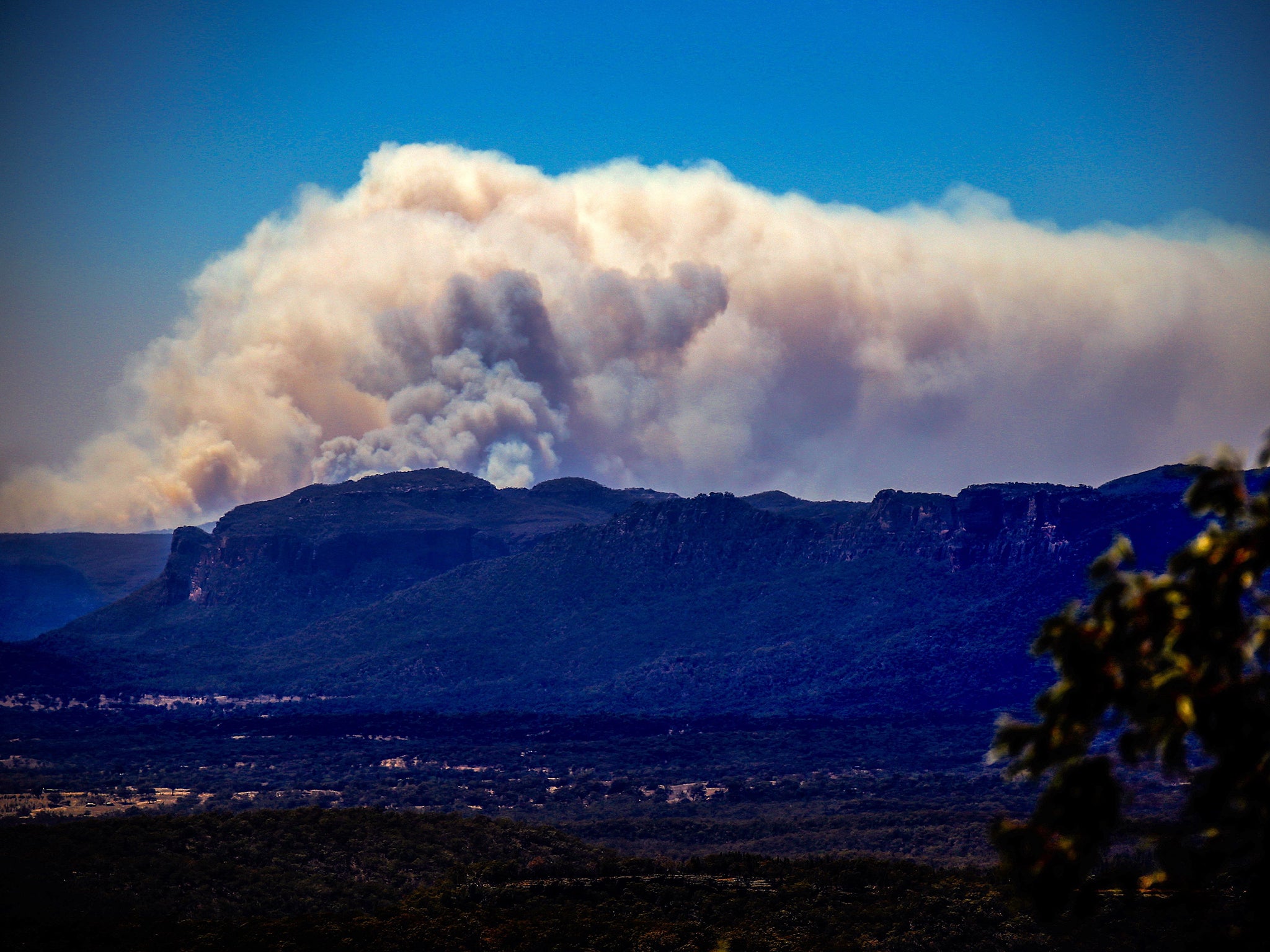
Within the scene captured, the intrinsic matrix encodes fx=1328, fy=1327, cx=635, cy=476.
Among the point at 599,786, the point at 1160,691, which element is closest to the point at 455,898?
the point at 1160,691

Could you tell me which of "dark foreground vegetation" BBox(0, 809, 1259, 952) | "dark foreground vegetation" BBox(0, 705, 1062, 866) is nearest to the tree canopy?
"dark foreground vegetation" BBox(0, 809, 1259, 952)

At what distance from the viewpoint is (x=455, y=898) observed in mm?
58062

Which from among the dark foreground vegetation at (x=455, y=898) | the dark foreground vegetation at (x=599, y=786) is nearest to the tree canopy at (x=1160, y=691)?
the dark foreground vegetation at (x=455, y=898)

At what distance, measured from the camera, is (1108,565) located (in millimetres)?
13258

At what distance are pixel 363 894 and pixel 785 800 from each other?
3552 inches

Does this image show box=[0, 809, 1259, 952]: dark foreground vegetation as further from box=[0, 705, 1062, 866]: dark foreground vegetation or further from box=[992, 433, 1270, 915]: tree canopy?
box=[0, 705, 1062, 866]: dark foreground vegetation

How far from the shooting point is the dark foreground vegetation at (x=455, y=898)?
49.9 meters

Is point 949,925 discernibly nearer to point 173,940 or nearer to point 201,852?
point 173,940

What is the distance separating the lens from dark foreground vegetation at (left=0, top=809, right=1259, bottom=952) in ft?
164

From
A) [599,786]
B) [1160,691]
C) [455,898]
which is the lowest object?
[599,786]

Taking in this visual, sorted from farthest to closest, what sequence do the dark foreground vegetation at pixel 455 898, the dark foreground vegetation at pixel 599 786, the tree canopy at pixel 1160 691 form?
1. the dark foreground vegetation at pixel 599 786
2. the dark foreground vegetation at pixel 455 898
3. the tree canopy at pixel 1160 691

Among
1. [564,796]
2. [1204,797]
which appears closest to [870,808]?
[564,796]

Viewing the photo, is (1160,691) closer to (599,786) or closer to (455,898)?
(455,898)

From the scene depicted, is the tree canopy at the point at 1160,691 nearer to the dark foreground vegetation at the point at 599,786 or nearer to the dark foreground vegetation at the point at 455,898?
the dark foreground vegetation at the point at 455,898
